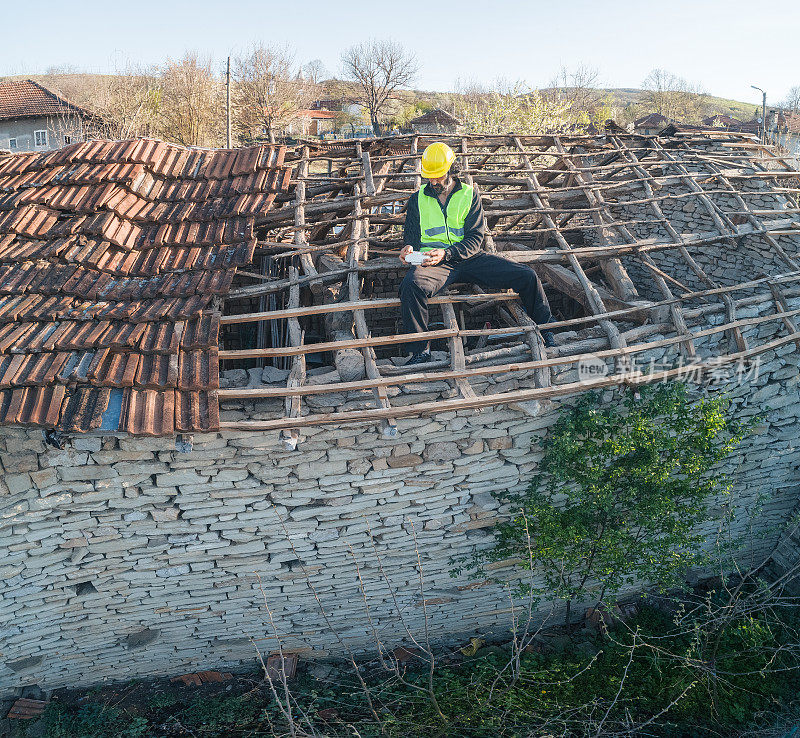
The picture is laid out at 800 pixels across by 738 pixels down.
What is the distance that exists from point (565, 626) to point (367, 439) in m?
3.12

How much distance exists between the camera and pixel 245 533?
16.2ft

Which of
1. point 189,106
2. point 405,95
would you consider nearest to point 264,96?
point 189,106

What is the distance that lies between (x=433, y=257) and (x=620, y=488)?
2729mm

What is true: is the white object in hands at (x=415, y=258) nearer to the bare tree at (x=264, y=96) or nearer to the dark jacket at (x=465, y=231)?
the dark jacket at (x=465, y=231)

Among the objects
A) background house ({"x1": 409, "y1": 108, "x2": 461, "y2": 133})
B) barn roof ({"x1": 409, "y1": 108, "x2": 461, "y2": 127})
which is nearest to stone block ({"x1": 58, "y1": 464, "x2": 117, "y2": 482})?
barn roof ({"x1": 409, "y1": 108, "x2": 461, "y2": 127})

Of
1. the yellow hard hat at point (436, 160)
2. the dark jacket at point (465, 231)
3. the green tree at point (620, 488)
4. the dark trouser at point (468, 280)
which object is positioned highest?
the yellow hard hat at point (436, 160)

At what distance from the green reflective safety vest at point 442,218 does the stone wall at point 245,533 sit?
145cm

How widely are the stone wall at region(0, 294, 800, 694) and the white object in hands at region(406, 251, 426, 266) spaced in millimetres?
1170

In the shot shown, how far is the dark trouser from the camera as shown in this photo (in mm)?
4930

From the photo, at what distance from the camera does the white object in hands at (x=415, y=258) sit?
505 cm

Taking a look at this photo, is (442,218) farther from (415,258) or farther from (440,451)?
(440,451)

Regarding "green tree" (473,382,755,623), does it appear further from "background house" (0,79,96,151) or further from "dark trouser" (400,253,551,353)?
"background house" (0,79,96,151)

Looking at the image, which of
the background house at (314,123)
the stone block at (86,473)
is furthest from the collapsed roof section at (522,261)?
the background house at (314,123)

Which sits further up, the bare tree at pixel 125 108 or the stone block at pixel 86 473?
the bare tree at pixel 125 108
